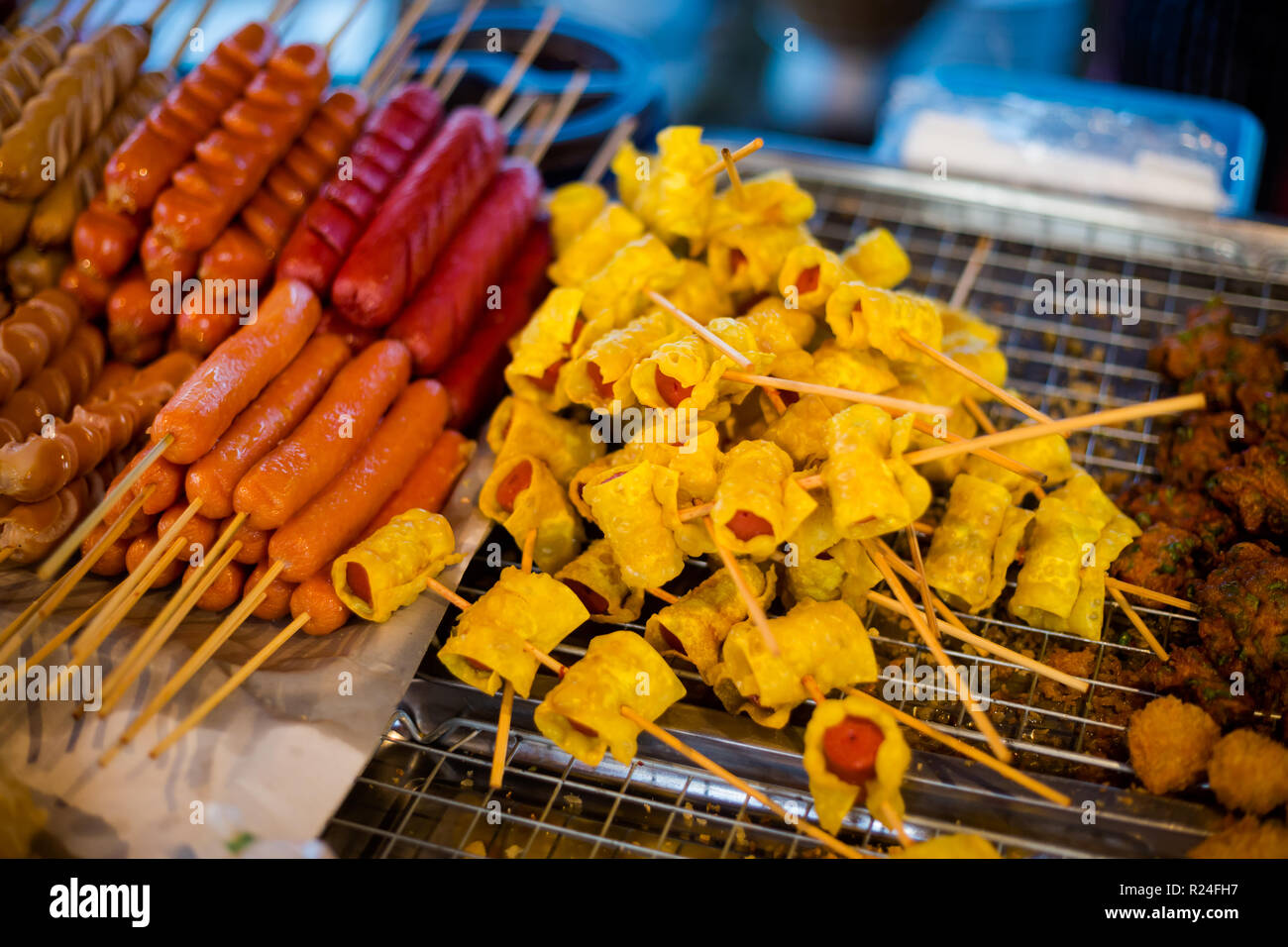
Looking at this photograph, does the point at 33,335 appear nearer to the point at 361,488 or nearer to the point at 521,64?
the point at 361,488

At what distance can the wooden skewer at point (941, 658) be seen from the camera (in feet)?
7.02

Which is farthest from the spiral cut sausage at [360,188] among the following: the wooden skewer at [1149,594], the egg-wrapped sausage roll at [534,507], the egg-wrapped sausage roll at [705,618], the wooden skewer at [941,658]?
the wooden skewer at [1149,594]

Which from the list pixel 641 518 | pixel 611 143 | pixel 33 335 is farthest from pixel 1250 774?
pixel 33 335

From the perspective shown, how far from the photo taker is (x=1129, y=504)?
3.16 meters

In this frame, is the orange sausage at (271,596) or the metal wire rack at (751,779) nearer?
the metal wire rack at (751,779)

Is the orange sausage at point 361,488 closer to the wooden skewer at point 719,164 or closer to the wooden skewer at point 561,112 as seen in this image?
the wooden skewer at point 719,164

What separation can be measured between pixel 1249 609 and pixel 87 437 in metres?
3.40

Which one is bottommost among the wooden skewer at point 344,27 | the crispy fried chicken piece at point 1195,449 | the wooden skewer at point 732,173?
the crispy fried chicken piece at point 1195,449

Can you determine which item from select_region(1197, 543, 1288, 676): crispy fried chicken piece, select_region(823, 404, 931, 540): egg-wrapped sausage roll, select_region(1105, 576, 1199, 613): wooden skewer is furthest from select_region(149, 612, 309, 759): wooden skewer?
select_region(1197, 543, 1288, 676): crispy fried chicken piece

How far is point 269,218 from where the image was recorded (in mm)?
3352

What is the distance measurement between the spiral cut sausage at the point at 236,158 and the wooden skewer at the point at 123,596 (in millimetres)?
1036

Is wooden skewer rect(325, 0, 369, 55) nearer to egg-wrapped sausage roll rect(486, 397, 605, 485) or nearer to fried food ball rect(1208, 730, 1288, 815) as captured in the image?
egg-wrapped sausage roll rect(486, 397, 605, 485)

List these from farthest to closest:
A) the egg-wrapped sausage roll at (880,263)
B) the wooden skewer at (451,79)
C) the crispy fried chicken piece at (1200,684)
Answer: the wooden skewer at (451,79), the egg-wrapped sausage roll at (880,263), the crispy fried chicken piece at (1200,684)

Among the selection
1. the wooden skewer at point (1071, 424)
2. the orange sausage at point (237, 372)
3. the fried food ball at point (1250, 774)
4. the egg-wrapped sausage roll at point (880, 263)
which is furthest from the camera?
the egg-wrapped sausage roll at point (880, 263)
